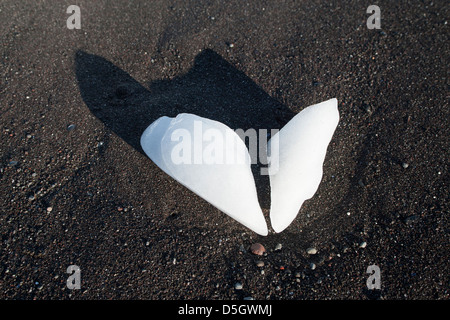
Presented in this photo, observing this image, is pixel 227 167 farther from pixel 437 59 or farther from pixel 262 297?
pixel 437 59

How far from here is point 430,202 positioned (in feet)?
5.77

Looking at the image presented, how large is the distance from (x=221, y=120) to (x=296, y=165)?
0.57 meters

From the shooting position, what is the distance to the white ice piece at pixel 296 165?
5.28 feet

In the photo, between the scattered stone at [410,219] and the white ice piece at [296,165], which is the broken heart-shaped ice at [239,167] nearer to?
the white ice piece at [296,165]

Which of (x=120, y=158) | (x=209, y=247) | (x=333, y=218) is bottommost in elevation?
(x=209, y=247)

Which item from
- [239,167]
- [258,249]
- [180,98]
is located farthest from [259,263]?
[180,98]

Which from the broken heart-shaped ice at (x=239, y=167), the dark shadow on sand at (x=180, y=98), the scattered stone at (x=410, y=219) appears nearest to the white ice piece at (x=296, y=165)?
the broken heart-shaped ice at (x=239, y=167)

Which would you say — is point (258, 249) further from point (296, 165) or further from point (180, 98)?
point (180, 98)

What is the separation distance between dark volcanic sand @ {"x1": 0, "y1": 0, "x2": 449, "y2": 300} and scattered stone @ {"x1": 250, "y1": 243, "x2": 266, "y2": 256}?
0.02m

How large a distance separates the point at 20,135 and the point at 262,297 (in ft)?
4.94

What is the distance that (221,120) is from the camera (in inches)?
78.5

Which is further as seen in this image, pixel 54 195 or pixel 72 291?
pixel 54 195

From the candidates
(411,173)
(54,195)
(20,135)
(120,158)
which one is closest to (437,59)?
(411,173)

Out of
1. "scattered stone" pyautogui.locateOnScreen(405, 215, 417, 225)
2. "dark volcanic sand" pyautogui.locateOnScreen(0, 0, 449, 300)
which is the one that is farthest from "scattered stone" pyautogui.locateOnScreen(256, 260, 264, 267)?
"scattered stone" pyautogui.locateOnScreen(405, 215, 417, 225)
